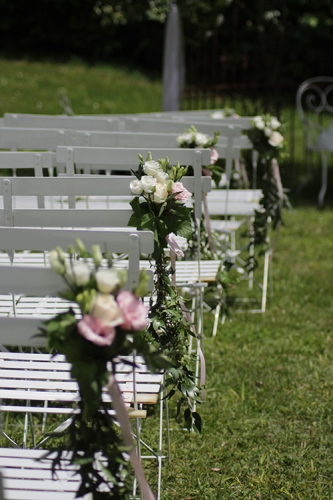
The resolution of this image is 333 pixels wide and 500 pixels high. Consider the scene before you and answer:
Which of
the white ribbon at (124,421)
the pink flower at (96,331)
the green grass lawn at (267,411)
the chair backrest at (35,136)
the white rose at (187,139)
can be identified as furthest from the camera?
the chair backrest at (35,136)

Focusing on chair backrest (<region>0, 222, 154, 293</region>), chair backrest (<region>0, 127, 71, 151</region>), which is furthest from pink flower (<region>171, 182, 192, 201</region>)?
chair backrest (<region>0, 127, 71, 151</region>)

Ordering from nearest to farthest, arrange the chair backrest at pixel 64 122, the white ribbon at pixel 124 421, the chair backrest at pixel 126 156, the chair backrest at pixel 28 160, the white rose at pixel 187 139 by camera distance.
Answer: the white ribbon at pixel 124 421 < the chair backrest at pixel 126 156 < the chair backrest at pixel 28 160 < the white rose at pixel 187 139 < the chair backrest at pixel 64 122

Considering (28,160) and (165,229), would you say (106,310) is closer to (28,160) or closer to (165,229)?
(165,229)

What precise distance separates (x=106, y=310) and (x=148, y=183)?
0.94m

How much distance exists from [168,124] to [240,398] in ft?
7.05

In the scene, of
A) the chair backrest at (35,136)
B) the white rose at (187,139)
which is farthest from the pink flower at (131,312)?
the chair backrest at (35,136)

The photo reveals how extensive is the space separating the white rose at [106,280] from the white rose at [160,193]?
0.85 meters

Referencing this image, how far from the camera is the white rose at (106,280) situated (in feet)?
5.45

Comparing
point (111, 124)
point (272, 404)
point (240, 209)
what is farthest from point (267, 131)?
point (272, 404)

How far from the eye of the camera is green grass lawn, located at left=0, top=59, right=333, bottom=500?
281cm

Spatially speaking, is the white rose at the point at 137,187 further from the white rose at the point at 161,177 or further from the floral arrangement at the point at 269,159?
the floral arrangement at the point at 269,159

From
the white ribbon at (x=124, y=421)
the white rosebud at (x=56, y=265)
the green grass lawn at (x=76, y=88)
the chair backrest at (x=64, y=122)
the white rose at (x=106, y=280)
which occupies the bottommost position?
the white ribbon at (x=124, y=421)

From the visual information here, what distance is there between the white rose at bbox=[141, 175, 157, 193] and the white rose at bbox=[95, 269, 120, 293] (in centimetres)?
86

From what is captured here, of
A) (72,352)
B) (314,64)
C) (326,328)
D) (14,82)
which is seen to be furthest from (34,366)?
(314,64)
